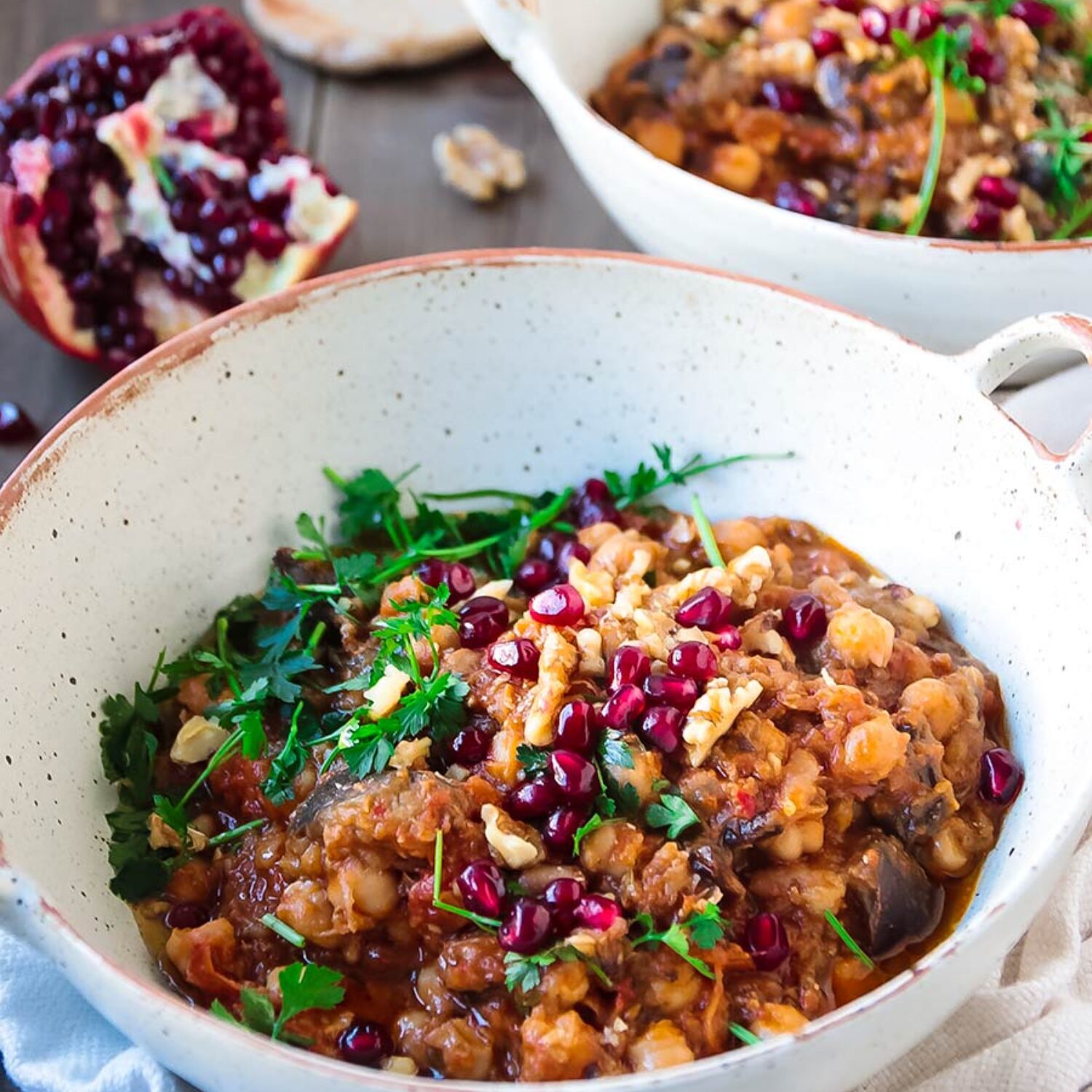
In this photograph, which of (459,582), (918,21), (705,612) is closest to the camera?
(705,612)

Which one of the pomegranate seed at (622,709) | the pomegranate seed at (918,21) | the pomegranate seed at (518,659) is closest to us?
the pomegranate seed at (622,709)

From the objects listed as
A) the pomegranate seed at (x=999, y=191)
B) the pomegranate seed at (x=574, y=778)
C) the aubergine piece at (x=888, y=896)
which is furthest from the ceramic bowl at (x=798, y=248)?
the pomegranate seed at (x=574, y=778)

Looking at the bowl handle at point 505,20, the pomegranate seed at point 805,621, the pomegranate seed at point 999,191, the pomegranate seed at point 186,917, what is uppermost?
the bowl handle at point 505,20

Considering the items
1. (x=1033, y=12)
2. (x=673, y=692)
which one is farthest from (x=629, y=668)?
(x=1033, y=12)

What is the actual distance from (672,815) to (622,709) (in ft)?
0.65

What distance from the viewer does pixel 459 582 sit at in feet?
10.2

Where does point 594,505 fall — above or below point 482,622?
below

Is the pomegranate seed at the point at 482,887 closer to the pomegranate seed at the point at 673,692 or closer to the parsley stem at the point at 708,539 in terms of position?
the pomegranate seed at the point at 673,692

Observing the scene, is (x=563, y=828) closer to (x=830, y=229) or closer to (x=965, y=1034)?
(x=965, y=1034)

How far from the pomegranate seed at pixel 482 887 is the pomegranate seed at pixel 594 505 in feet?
3.45

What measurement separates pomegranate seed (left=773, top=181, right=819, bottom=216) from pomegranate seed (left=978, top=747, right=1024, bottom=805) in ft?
5.41

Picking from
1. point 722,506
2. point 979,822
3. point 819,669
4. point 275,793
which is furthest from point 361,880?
point 722,506

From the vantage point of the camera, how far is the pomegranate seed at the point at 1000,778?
274 centimetres

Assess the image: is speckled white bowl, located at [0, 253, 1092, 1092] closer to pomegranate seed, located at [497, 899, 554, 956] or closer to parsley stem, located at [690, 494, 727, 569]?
parsley stem, located at [690, 494, 727, 569]
